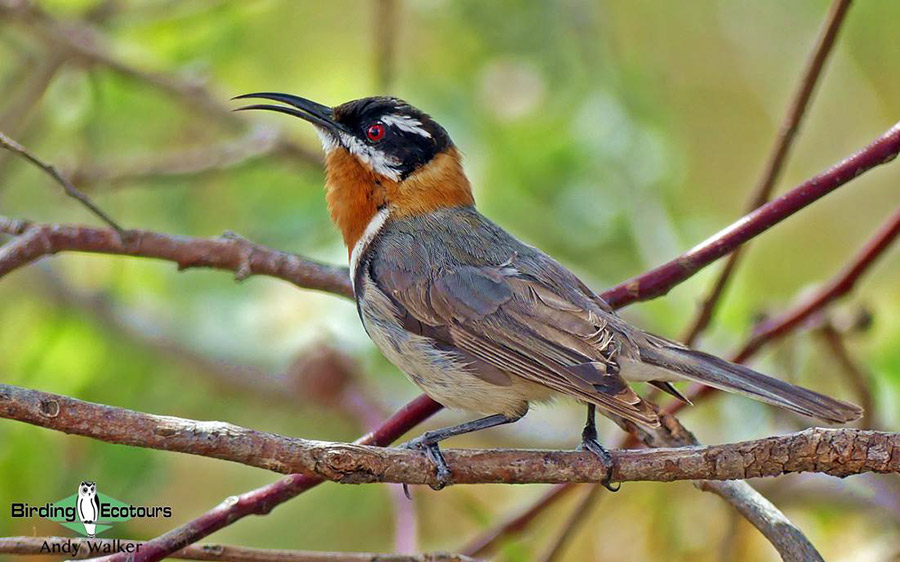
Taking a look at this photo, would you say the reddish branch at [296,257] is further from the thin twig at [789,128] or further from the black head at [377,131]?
the black head at [377,131]

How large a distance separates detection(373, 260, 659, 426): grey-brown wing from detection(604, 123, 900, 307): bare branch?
0.99 ft

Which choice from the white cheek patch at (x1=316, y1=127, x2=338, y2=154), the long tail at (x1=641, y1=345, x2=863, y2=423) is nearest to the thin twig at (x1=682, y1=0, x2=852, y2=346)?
the long tail at (x1=641, y1=345, x2=863, y2=423)

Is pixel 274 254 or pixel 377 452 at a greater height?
pixel 274 254

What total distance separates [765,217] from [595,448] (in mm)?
921

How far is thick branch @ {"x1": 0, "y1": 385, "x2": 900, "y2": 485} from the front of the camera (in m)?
2.44

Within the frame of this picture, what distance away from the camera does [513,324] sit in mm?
3785

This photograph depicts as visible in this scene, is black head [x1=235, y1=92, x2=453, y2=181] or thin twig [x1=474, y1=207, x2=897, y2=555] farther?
black head [x1=235, y1=92, x2=453, y2=181]

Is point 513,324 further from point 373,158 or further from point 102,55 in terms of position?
point 102,55

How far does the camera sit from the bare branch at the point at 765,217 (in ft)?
10.3

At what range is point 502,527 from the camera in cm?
441

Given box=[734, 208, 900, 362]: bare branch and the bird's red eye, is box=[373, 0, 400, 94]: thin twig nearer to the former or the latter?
the bird's red eye

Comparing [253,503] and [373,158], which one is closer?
[253,503]

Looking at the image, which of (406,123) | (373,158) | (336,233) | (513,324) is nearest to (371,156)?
(373,158)

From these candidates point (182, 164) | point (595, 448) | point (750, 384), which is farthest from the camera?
point (182, 164)
